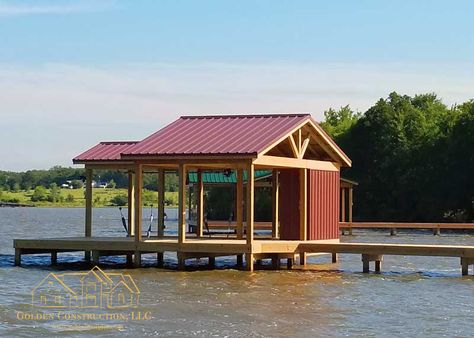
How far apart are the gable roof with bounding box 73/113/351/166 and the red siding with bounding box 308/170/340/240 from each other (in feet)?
3.59

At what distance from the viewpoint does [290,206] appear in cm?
3216

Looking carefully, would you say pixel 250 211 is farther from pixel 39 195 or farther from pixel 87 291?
pixel 39 195

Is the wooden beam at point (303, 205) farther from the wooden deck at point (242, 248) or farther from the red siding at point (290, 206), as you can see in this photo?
the wooden deck at point (242, 248)

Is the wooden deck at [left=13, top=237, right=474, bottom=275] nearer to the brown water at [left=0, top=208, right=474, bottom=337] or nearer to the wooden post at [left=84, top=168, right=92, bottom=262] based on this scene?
the brown water at [left=0, top=208, right=474, bottom=337]

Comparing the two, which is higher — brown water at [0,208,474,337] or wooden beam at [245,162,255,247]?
wooden beam at [245,162,255,247]

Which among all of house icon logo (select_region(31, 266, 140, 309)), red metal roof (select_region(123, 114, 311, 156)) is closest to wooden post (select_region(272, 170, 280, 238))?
red metal roof (select_region(123, 114, 311, 156))

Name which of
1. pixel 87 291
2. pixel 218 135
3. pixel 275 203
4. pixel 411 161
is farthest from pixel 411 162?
pixel 87 291

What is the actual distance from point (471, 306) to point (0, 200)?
171m

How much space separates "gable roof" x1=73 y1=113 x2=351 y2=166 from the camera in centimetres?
2903

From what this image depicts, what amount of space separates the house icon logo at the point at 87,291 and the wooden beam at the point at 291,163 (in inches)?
201

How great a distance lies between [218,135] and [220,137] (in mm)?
312

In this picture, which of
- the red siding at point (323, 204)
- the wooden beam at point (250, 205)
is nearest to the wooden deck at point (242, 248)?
the wooden beam at point (250, 205)

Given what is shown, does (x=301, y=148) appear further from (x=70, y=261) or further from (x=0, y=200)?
(x=0, y=200)

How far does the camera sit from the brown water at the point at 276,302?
19.4 meters
